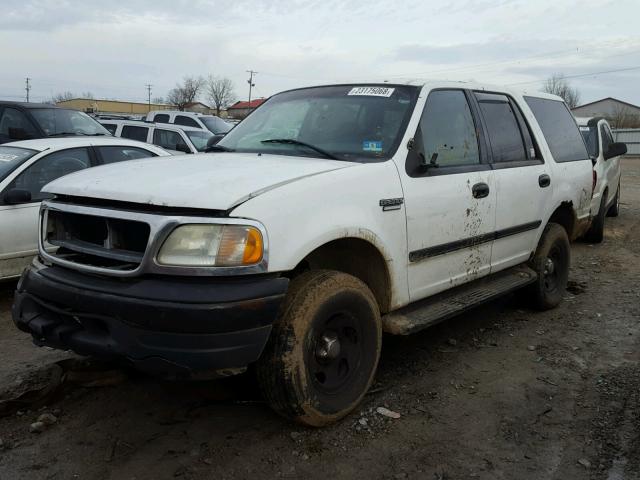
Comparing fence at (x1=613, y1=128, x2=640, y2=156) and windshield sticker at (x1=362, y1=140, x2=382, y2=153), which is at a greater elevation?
fence at (x1=613, y1=128, x2=640, y2=156)

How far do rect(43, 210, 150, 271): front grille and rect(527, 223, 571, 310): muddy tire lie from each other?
3.64m

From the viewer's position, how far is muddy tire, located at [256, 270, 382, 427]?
9.61 feet

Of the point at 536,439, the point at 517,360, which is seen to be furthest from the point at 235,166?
the point at 517,360

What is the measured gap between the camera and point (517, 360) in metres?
4.39

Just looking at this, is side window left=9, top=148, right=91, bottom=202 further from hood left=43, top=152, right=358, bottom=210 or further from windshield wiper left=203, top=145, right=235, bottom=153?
hood left=43, top=152, right=358, bottom=210

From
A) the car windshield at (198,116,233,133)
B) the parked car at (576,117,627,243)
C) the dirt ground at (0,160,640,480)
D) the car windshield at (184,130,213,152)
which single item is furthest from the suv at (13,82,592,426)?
the car windshield at (198,116,233,133)

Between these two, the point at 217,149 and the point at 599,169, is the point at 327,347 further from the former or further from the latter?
the point at 599,169

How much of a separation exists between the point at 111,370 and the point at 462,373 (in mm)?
2327

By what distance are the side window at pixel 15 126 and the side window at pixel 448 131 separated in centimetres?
700

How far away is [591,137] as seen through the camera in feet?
31.7

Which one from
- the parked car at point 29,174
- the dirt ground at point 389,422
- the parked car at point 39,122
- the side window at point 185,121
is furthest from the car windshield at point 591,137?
the side window at point 185,121

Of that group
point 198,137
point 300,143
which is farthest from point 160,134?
point 300,143

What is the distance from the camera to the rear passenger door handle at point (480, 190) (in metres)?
4.10

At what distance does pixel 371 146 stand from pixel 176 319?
1.72 m
